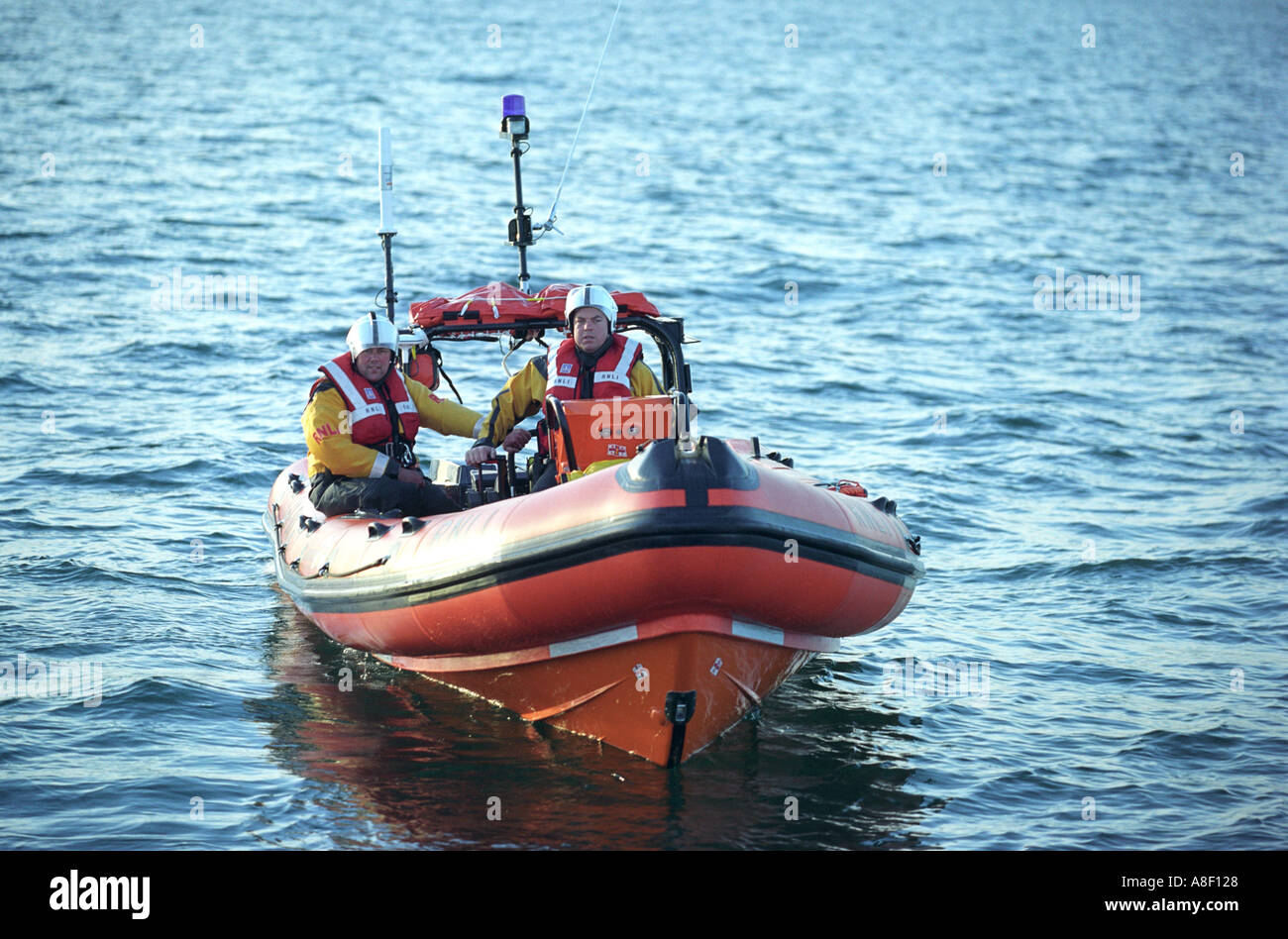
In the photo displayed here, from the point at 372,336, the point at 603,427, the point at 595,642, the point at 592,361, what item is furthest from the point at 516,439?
the point at 595,642

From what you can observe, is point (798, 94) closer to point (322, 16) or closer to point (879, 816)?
point (322, 16)

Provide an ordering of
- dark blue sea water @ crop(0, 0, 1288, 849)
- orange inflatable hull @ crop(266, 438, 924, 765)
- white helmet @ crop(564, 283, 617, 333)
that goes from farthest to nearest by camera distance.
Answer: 1. white helmet @ crop(564, 283, 617, 333)
2. dark blue sea water @ crop(0, 0, 1288, 849)
3. orange inflatable hull @ crop(266, 438, 924, 765)

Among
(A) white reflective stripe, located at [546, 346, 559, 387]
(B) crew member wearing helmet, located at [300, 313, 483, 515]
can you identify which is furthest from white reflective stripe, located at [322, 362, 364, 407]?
(A) white reflective stripe, located at [546, 346, 559, 387]

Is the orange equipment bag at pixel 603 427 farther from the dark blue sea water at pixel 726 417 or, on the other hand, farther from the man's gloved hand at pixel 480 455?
the dark blue sea water at pixel 726 417

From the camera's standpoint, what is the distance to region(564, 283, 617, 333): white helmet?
5895mm

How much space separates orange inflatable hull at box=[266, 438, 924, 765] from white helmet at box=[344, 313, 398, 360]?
0.80 meters

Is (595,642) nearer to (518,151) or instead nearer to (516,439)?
(516,439)

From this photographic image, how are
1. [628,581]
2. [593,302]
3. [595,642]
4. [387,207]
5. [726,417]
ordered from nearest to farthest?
[628,581] → [595,642] → [593,302] → [387,207] → [726,417]

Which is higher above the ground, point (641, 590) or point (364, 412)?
point (364, 412)

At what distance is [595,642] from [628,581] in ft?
1.25

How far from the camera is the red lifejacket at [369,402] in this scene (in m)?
6.11

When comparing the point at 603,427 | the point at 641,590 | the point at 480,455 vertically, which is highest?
the point at 603,427

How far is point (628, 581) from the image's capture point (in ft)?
15.5

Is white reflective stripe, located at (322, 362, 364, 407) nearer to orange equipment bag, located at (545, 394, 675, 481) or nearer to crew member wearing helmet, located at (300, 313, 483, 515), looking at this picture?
crew member wearing helmet, located at (300, 313, 483, 515)
